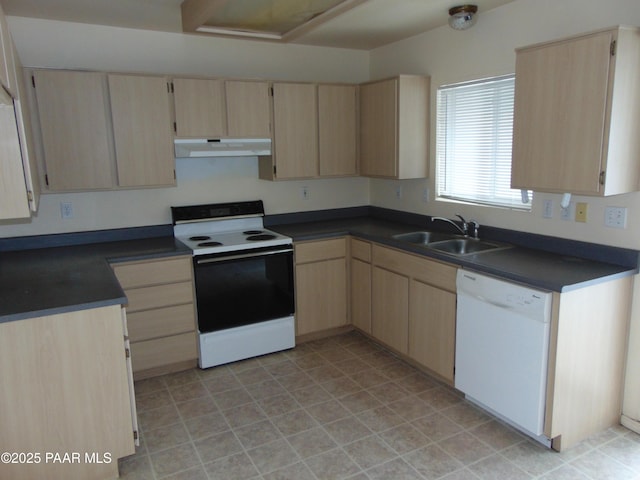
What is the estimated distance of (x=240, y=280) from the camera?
11.3 feet

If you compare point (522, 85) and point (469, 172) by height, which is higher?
point (522, 85)

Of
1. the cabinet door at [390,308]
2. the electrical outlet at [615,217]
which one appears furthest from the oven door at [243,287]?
the electrical outlet at [615,217]

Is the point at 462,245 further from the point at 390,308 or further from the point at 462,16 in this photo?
the point at 462,16

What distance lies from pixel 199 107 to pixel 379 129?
142 cm

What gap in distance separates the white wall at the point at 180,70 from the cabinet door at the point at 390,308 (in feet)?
3.81

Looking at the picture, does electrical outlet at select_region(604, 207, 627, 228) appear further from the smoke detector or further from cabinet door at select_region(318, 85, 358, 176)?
cabinet door at select_region(318, 85, 358, 176)

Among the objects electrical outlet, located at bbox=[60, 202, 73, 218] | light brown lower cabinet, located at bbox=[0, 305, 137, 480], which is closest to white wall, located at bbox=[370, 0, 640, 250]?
light brown lower cabinet, located at bbox=[0, 305, 137, 480]

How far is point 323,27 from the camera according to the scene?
3.52m

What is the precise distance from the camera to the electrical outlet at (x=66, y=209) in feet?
11.1

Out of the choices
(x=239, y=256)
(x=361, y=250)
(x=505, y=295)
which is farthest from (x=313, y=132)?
(x=505, y=295)

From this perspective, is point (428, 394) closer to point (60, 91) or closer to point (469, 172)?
point (469, 172)

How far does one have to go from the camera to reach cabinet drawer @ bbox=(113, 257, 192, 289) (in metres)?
3.09

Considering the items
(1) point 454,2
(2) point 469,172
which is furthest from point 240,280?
(1) point 454,2

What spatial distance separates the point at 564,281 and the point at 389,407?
127 centimetres
